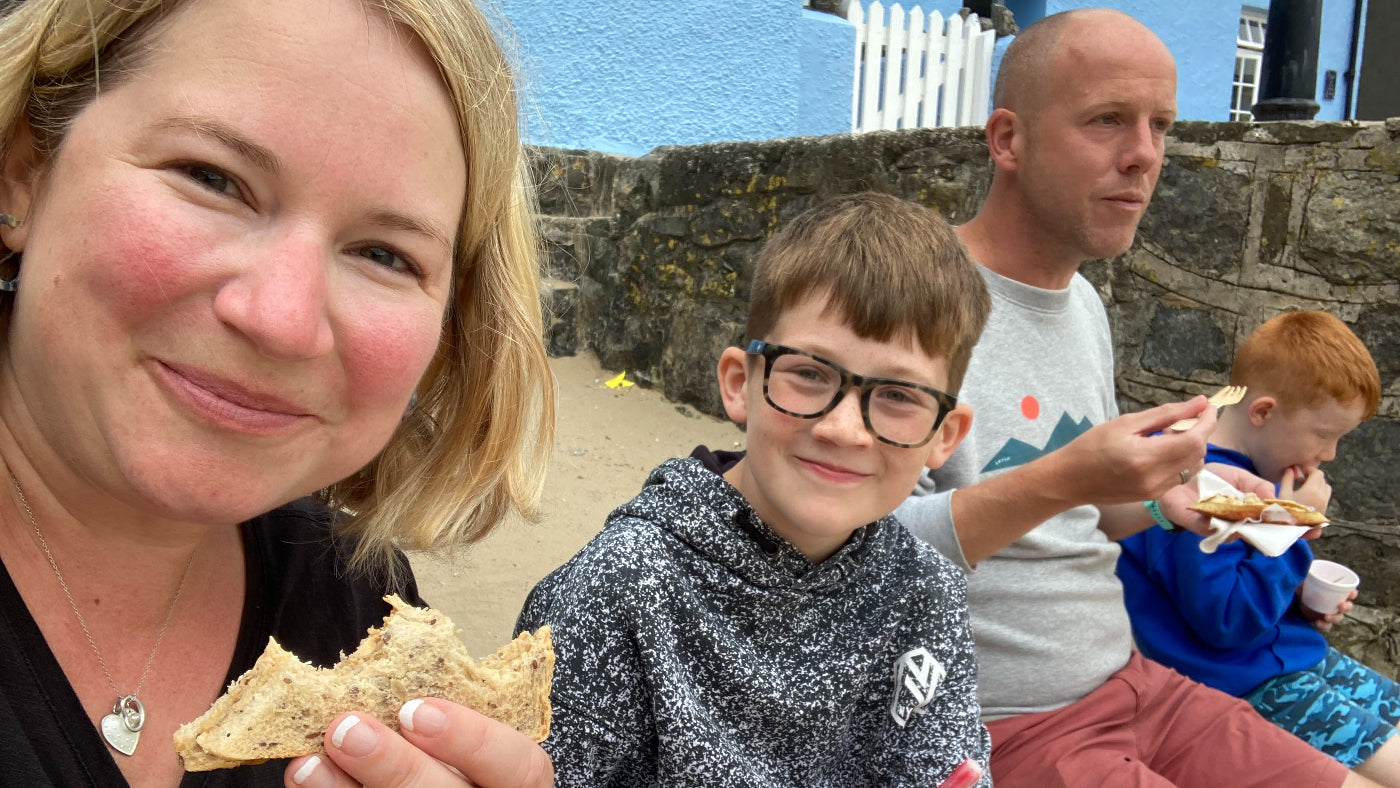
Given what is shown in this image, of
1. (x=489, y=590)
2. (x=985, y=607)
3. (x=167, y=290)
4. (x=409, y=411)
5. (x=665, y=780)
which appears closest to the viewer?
(x=167, y=290)

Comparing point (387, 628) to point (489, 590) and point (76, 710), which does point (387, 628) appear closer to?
point (76, 710)

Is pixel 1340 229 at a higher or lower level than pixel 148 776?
higher

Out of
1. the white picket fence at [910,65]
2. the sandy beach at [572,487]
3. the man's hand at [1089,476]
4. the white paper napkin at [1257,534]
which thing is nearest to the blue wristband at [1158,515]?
the white paper napkin at [1257,534]

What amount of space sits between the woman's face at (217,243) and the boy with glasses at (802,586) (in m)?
0.62

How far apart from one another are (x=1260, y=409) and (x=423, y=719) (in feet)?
8.82

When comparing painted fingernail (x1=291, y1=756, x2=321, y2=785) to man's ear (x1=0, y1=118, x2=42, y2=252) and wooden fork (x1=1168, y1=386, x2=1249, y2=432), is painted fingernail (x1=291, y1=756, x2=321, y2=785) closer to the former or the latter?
man's ear (x1=0, y1=118, x2=42, y2=252)

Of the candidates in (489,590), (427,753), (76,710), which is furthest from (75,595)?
(489,590)

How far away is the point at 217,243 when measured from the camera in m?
0.93

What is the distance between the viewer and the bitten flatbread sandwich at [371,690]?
3.11ft

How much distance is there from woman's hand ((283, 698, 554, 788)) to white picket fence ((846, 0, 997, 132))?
6348mm

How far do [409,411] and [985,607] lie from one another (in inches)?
52.7

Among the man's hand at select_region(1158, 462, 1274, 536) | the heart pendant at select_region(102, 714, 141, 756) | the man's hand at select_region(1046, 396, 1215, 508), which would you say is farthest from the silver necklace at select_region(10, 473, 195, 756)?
the man's hand at select_region(1158, 462, 1274, 536)

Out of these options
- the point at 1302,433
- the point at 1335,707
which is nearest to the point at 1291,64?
the point at 1302,433

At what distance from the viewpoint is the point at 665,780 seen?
144cm
